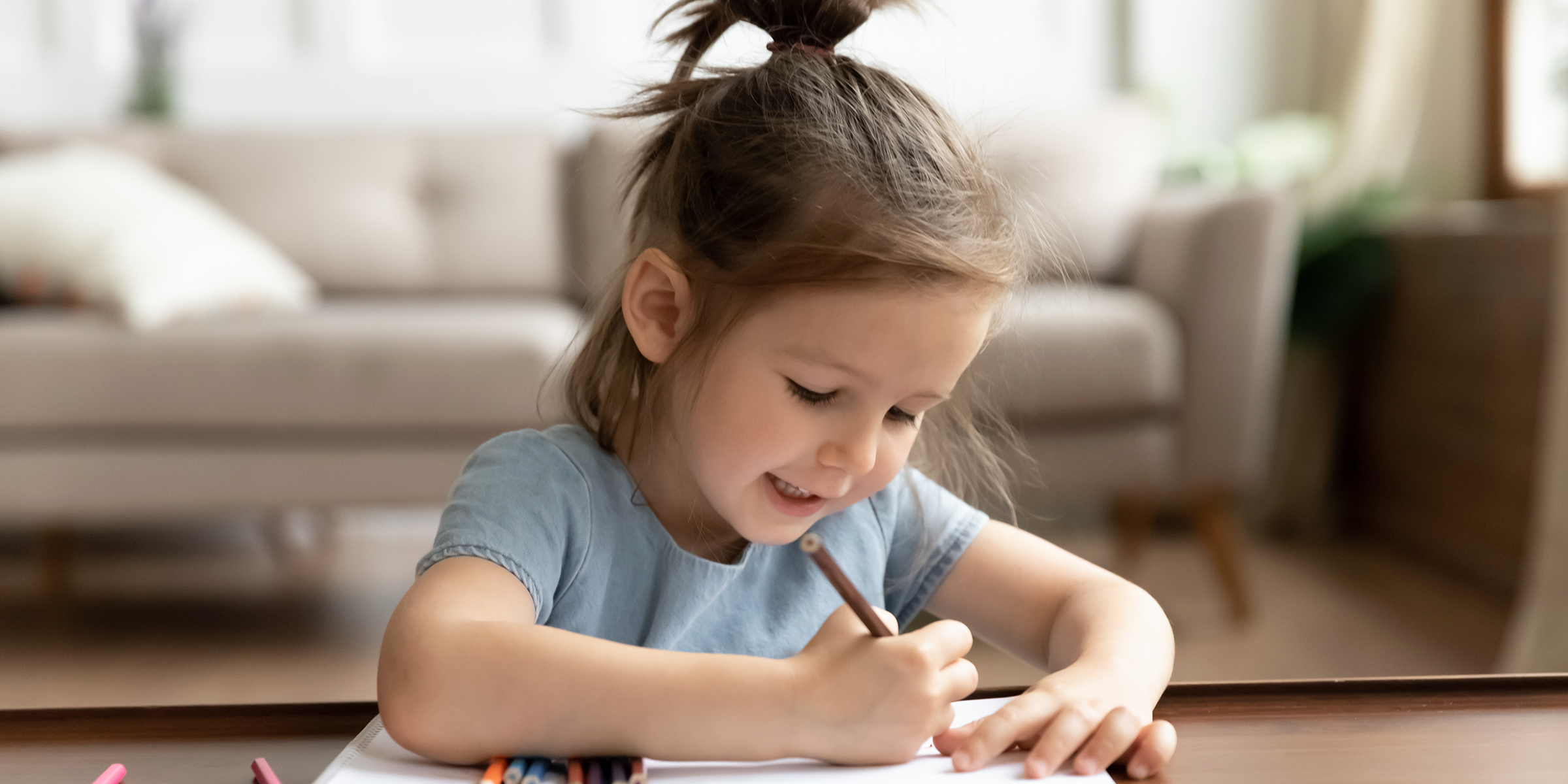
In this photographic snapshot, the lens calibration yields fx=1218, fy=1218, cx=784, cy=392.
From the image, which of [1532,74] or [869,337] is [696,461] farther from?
[1532,74]

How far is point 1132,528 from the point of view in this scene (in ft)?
6.81

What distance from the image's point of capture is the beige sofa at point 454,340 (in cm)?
158

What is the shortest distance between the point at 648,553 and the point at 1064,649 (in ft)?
0.67

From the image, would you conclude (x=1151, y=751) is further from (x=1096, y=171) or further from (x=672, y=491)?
(x=1096, y=171)

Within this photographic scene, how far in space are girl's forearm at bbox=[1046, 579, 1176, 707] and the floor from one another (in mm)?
809

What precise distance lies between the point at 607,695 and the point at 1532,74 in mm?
2580

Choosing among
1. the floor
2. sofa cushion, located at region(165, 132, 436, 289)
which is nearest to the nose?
the floor

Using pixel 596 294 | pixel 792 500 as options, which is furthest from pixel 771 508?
pixel 596 294

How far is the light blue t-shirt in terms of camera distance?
534 mm

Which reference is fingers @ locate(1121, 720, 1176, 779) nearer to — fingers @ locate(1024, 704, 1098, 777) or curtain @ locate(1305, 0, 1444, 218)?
fingers @ locate(1024, 704, 1098, 777)

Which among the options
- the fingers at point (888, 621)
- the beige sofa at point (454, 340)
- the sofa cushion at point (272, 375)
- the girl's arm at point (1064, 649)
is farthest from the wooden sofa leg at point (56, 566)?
the fingers at point (888, 621)

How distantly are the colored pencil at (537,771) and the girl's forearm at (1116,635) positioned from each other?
8.7 inches

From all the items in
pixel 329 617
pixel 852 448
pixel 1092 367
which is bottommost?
pixel 329 617

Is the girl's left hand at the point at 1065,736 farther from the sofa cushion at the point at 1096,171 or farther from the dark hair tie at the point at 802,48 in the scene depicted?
the sofa cushion at the point at 1096,171
